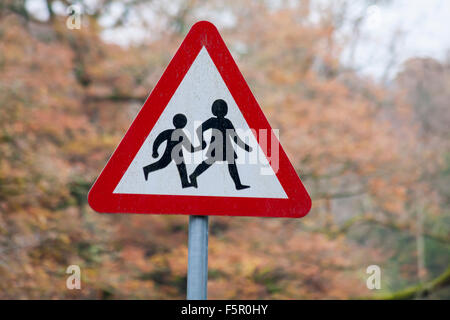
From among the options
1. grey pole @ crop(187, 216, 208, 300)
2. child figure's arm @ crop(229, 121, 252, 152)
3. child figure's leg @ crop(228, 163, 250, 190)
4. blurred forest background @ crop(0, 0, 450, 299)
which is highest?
blurred forest background @ crop(0, 0, 450, 299)

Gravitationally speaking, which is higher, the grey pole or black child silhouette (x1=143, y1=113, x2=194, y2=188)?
black child silhouette (x1=143, y1=113, x2=194, y2=188)

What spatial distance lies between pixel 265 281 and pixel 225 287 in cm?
59

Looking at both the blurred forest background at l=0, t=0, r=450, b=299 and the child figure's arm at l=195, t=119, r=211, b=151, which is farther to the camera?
the blurred forest background at l=0, t=0, r=450, b=299

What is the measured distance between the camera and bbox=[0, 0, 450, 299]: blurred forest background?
4.98 m

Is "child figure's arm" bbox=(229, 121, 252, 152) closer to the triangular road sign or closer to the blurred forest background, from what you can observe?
the triangular road sign

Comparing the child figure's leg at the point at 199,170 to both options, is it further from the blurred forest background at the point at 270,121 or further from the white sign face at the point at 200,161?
the blurred forest background at the point at 270,121

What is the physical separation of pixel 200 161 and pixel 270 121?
217 inches

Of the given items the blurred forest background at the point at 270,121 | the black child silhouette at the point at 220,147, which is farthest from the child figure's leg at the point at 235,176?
the blurred forest background at the point at 270,121

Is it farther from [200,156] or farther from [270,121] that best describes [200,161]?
[270,121]

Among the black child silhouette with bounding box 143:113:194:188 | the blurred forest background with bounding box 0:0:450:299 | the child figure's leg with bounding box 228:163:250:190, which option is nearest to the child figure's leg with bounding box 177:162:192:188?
the black child silhouette with bounding box 143:113:194:188

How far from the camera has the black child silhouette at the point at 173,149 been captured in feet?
4.15

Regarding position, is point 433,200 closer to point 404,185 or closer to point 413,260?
point 404,185

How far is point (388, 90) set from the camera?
8.34 meters

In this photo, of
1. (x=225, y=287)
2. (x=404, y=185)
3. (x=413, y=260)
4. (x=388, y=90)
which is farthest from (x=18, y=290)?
(x=413, y=260)
